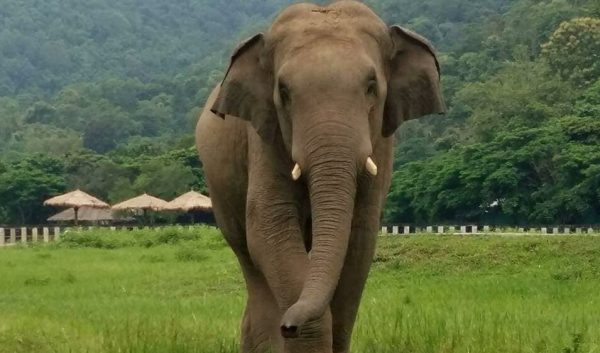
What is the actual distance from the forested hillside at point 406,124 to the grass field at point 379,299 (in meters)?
18.4

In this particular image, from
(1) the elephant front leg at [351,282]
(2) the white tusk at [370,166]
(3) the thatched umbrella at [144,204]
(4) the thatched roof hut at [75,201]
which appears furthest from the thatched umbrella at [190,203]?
(2) the white tusk at [370,166]

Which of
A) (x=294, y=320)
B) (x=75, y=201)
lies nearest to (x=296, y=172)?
(x=294, y=320)

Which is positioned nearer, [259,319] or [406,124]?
[259,319]

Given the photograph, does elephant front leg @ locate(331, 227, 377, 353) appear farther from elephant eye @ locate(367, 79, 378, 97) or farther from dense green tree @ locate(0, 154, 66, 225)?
dense green tree @ locate(0, 154, 66, 225)

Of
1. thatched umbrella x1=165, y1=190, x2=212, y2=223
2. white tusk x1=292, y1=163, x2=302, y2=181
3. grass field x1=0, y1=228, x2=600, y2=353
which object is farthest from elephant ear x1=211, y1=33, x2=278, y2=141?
thatched umbrella x1=165, y1=190, x2=212, y2=223

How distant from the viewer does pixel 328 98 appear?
14.7 feet

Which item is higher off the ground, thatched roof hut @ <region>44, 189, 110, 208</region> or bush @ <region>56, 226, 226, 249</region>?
thatched roof hut @ <region>44, 189, 110, 208</region>

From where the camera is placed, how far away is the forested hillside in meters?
39.5

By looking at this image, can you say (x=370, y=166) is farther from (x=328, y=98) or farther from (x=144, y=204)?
(x=144, y=204)

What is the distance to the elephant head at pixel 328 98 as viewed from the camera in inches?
173

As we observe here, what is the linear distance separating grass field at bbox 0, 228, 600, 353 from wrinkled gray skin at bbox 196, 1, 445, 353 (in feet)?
4.29

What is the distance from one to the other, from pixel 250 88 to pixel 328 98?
0.66m

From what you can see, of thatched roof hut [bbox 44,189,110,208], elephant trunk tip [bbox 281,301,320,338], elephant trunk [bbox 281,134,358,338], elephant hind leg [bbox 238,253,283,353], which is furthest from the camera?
thatched roof hut [bbox 44,189,110,208]

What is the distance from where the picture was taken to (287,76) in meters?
4.62
